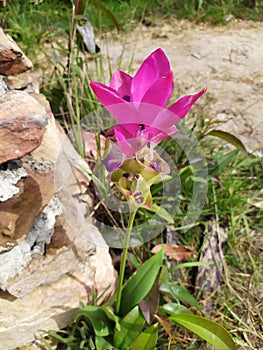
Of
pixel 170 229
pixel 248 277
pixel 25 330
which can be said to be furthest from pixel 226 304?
pixel 25 330

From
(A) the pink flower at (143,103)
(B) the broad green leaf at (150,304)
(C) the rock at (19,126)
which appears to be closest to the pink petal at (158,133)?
(A) the pink flower at (143,103)

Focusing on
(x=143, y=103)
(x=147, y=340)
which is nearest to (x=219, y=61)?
(x=147, y=340)

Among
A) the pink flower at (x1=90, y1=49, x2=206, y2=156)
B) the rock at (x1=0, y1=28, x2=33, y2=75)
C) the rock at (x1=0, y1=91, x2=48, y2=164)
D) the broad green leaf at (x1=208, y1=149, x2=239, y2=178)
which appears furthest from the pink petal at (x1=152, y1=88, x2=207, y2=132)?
the broad green leaf at (x1=208, y1=149, x2=239, y2=178)

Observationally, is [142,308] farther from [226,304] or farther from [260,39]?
[260,39]

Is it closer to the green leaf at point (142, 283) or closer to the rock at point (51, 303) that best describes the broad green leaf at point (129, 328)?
the green leaf at point (142, 283)

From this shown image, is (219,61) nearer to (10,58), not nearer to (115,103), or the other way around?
(10,58)

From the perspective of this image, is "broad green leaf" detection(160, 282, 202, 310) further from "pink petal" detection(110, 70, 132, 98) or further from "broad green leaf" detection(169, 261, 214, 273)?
"pink petal" detection(110, 70, 132, 98)
